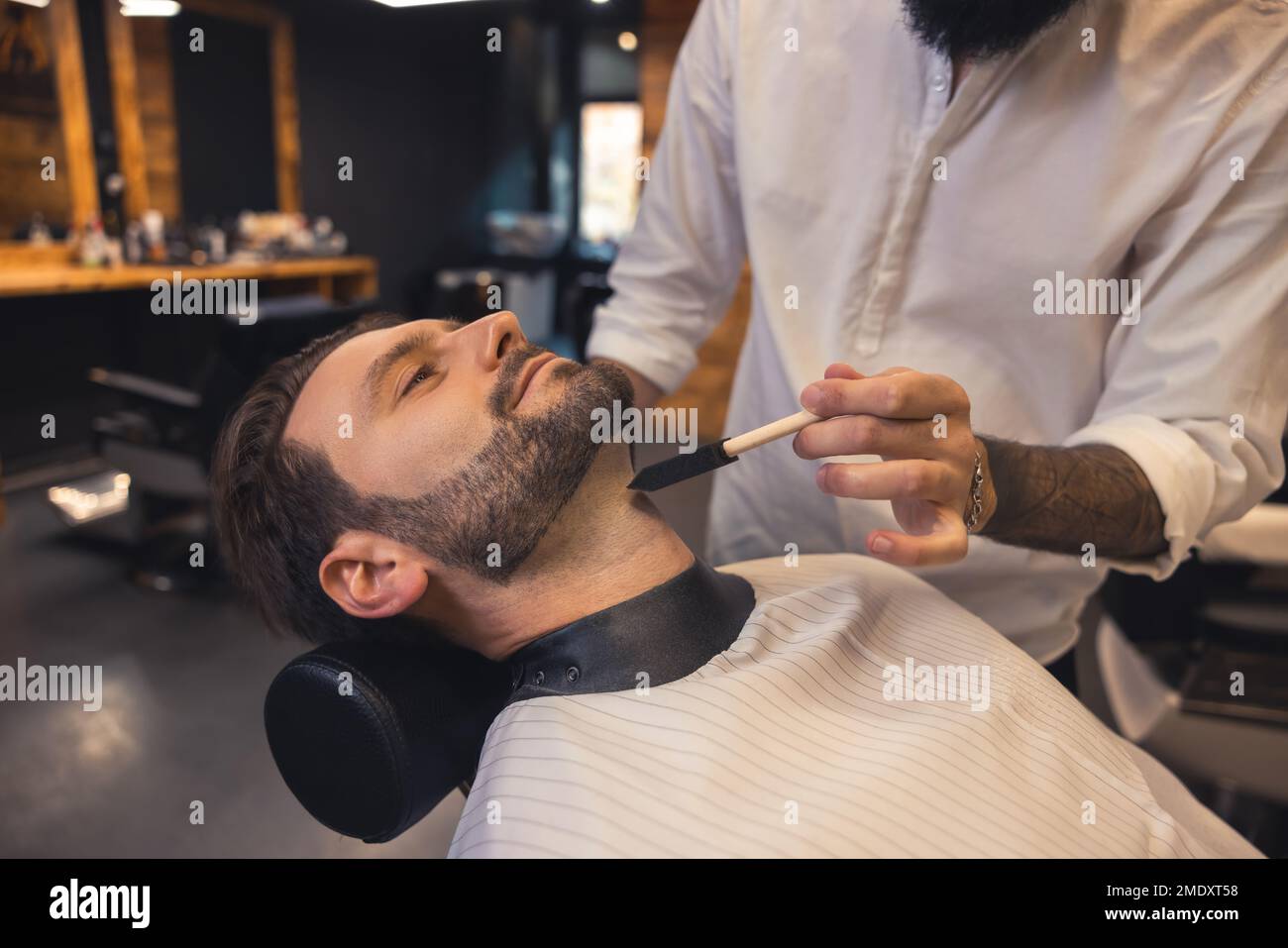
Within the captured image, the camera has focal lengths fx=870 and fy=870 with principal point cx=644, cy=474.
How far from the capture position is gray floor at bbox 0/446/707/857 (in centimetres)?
222

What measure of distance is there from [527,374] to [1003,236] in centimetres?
68

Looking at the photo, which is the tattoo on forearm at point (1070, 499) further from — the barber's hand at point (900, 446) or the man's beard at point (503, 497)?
the man's beard at point (503, 497)

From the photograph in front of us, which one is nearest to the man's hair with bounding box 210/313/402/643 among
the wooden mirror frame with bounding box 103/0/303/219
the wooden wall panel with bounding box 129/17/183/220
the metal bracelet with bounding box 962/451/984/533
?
the metal bracelet with bounding box 962/451/984/533

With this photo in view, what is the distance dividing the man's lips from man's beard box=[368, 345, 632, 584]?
0.04 ft

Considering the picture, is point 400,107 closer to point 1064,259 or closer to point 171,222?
point 171,222

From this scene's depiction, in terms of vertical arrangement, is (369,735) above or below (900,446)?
below

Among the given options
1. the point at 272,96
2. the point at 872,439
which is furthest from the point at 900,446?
the point at 272,96

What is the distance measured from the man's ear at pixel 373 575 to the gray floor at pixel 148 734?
1.57ft

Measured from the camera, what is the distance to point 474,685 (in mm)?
1094

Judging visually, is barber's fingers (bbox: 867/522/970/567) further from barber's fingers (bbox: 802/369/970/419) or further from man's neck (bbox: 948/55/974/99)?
man's neck (bbox: 948/55/974/99)

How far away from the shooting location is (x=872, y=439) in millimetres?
843

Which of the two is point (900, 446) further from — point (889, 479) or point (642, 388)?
point (642, 388)

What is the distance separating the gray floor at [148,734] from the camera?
7.29 ft
